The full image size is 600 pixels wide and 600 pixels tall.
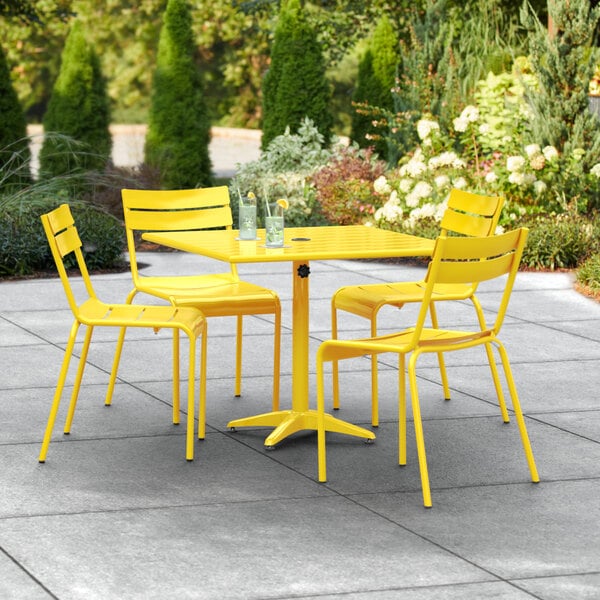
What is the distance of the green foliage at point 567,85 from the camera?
1223 centimetres

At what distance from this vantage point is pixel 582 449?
18.7 ft

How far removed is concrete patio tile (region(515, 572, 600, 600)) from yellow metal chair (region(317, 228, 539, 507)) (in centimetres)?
81

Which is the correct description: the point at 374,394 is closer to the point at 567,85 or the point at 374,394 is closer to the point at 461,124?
the point at 461,124

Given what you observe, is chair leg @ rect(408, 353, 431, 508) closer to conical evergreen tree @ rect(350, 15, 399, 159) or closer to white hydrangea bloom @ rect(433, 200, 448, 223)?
white hydrangea bloom @ rect(433, 200, 448, 223)

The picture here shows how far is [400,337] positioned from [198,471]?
101 centimetres

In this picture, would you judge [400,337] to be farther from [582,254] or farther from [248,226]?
[582,254]

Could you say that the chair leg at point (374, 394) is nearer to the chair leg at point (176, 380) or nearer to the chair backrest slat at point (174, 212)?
the chair leg at point (176, 380)

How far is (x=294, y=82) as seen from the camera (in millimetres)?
15414

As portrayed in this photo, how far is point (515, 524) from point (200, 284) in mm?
2508

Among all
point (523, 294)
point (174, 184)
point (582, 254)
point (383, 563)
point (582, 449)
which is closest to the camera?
point (383, 563)

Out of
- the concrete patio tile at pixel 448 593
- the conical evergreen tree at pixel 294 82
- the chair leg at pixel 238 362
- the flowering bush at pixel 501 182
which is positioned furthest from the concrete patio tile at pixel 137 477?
the conical evergreen tree at pixel 294 82

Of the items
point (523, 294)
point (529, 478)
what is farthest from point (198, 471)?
point (523, 294)

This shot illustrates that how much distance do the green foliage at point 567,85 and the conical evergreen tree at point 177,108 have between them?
4704 millimetres

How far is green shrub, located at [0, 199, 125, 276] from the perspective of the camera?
10703 mm
